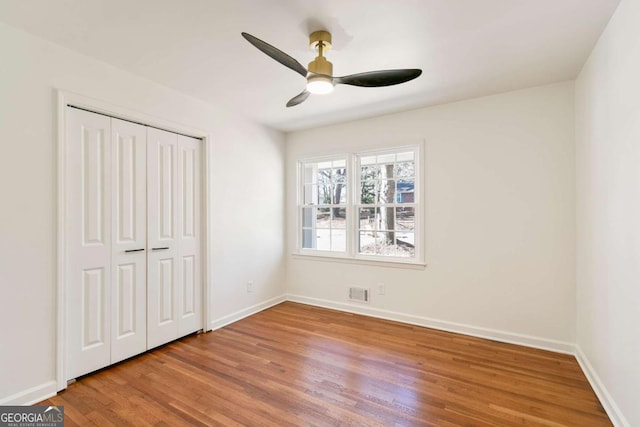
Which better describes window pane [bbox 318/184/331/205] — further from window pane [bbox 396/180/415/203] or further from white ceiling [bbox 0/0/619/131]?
white ceiling [bbox 0/0/619/131]

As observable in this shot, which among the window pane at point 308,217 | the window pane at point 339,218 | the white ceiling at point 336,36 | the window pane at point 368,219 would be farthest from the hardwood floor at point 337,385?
the white ceiling at point 336,36

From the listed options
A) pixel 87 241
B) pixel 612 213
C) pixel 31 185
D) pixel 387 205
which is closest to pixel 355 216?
pixel 387 205

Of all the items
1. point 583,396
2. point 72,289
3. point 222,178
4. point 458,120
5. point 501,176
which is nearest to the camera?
point 583,396

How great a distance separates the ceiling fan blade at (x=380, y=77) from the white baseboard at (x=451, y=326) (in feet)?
8.85

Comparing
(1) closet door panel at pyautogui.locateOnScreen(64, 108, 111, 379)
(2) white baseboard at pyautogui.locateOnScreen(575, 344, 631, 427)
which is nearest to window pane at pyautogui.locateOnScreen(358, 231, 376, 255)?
(2) white baseboard at pyautogui.locateOnScreen(575, 344, 631, 427)

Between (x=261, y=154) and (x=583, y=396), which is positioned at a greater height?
(x=261, y=154)

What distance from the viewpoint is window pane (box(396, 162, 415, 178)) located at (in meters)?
3.71

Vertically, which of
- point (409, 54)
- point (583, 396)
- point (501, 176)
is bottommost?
point (583, 396)

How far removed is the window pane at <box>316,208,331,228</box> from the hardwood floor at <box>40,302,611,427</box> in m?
1.62

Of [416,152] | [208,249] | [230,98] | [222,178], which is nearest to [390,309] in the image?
[416,152]

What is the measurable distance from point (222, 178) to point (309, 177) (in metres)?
1.42

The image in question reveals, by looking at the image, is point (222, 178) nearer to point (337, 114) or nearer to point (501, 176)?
point (337, 114)

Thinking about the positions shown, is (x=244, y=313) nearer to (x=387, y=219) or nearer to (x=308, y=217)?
(x=308, y=217)

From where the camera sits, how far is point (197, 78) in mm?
2777
